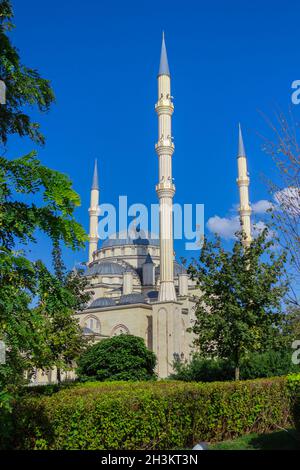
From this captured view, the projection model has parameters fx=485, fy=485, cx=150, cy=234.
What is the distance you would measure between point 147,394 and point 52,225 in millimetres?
3771

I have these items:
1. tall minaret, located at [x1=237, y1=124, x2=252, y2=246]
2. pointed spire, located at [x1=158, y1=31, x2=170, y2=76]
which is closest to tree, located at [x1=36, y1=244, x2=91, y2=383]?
pointed spire, located at [x1=158, y1=31, x2=170, y2=76]

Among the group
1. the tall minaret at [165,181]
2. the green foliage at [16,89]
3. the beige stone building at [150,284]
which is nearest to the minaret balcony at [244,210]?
the beige stone building at [150,284]

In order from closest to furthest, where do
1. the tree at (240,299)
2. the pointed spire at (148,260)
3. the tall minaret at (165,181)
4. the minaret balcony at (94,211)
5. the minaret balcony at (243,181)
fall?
1. the tree at (240,299)
2. the tall minaret at (165,181)
3. the minaret balcony at (243,181)
4. the pointed spire at (148,260)
5. the minaret balcony at (94,211)

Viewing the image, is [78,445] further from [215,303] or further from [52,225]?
[215,303]

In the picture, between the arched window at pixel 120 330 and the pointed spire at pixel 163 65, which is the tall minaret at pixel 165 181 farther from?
the arched window at pixel 120 330

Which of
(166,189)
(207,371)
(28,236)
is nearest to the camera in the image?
(28,236)

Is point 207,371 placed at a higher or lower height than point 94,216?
lower

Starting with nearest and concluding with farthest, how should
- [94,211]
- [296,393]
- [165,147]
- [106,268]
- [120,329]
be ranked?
[296,393] < [165,147] < [120,329] < [106,268] < [94,211]

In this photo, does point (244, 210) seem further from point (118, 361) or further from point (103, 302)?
point (118, 361)

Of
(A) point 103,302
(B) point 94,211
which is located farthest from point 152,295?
(B) point 94,211

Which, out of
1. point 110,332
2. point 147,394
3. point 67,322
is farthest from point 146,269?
point 147,394

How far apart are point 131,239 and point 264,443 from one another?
47.7 m

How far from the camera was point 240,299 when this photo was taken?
1555cm

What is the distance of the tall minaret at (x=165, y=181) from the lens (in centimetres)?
3344
